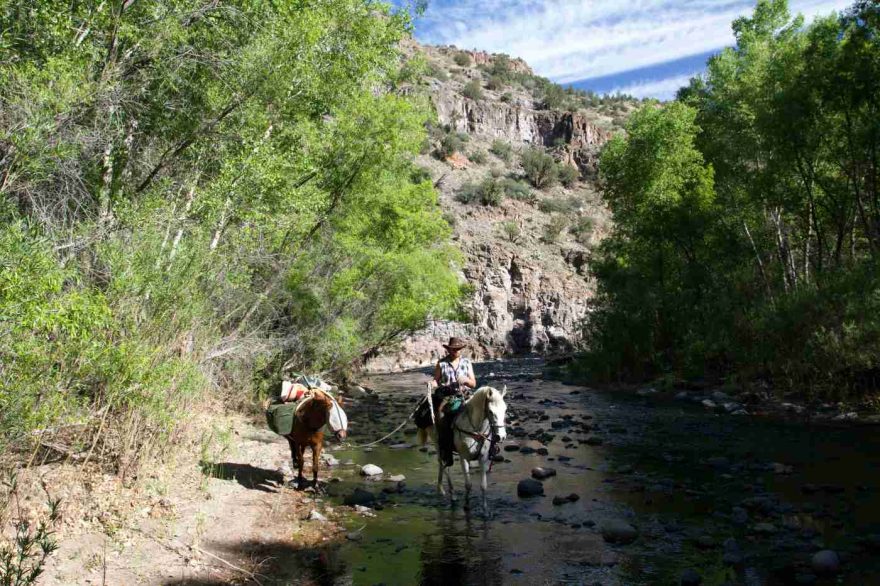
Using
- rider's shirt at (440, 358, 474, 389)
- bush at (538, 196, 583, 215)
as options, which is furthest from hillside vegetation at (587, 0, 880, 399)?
bush at (538, 196, 583, 215)

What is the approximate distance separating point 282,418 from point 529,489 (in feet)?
14.2

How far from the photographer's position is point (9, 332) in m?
5.22

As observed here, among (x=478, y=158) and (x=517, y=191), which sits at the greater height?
(x=478, y=158)

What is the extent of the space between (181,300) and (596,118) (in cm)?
9467

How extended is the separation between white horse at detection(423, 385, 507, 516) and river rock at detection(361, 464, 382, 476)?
225cm

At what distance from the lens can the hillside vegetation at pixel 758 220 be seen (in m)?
17.2

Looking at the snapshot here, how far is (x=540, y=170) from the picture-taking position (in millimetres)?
73500

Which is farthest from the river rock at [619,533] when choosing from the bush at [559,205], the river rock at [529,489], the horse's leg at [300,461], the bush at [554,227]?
the bush at [559,205]

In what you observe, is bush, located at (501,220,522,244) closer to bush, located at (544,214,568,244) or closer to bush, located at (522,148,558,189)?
bush, located at (544,214,568,244)

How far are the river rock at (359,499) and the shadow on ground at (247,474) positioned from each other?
1300 millimetres

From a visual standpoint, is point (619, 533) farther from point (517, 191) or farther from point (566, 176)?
point (566, 176)

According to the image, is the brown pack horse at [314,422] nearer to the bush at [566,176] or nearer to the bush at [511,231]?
the bush at [511,231]

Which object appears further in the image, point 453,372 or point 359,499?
point 453,372

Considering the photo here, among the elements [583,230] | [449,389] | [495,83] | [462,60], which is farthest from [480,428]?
[462,60]
